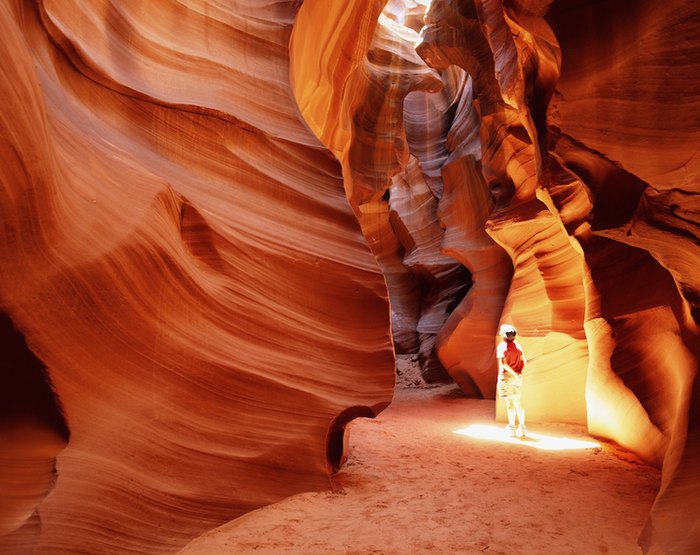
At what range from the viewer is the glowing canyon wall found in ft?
9.72

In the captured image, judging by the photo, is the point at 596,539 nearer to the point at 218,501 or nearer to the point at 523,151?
the point at 218,501

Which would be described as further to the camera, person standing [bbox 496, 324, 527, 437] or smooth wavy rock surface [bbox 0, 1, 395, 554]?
person standing [bbox 496, 324, 527, 437]

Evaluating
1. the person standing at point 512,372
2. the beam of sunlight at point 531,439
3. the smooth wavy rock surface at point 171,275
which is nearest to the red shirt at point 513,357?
the person standing at point 512,372

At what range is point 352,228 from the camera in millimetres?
5566

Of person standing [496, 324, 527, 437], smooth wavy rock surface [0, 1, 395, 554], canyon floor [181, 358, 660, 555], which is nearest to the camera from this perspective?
smooth wavy rock surface [0, 1, 395, 554]

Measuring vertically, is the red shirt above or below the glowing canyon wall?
below

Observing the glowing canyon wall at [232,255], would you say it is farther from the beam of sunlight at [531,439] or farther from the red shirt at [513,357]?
the red shirt at [513,357]

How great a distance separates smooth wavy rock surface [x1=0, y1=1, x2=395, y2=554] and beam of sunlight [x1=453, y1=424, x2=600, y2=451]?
2.91 m

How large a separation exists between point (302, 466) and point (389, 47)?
40.2ft

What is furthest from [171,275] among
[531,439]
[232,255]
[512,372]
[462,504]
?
[531,439]

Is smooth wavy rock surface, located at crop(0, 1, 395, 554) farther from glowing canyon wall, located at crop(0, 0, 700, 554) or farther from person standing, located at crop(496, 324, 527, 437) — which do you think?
person standing, located at crop(496, 324, 527, 437)

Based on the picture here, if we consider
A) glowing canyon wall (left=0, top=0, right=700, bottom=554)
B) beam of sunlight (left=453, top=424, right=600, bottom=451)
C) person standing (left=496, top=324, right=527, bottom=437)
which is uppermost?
glowing canyon wall (left=0, top=0, right=700, bottom=554)

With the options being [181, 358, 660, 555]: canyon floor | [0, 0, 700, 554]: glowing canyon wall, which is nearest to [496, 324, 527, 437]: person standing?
[181, 358, 660, 555]: canyon floor

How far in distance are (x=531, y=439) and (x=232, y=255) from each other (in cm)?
526
